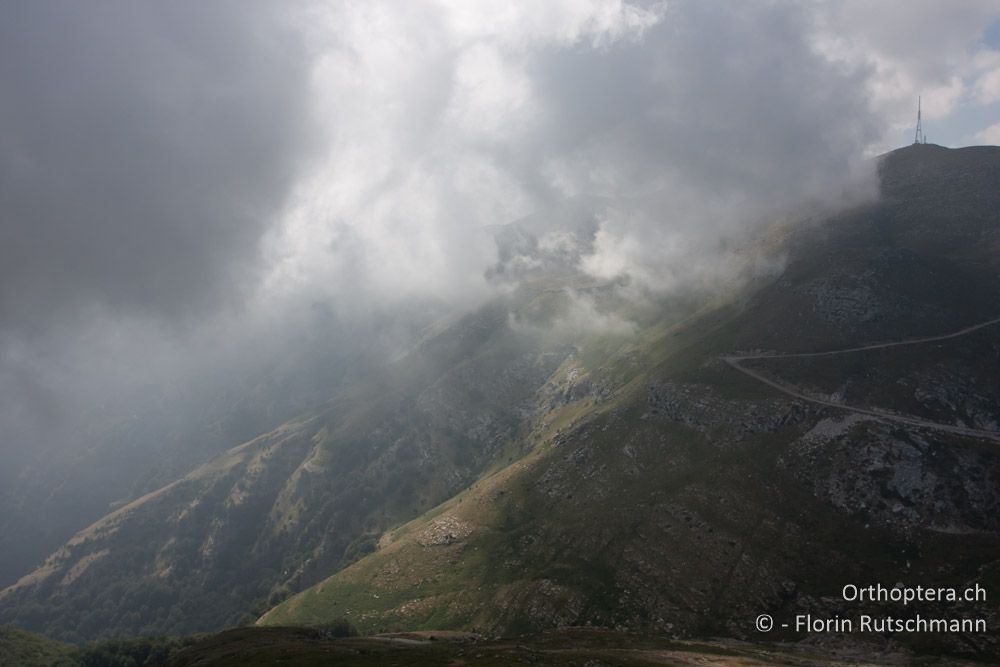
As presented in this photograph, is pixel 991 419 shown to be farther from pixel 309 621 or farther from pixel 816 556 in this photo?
pixel 309 621

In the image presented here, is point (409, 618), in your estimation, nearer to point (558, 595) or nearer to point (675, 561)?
point (558, 595)

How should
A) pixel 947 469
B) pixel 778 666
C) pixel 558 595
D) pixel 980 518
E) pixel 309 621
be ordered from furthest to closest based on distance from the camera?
1. pixel 309 621
2. pixel 558 595
3. pixel 947 469
4. pixel 980 518
5. pixel 778 666

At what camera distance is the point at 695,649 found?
11944 cm

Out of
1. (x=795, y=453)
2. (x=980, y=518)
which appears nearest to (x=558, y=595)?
(x=795, y=453)

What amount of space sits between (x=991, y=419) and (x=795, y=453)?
5419 centimetres

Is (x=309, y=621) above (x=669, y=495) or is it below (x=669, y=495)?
below

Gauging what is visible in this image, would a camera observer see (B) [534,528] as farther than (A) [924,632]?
Yes

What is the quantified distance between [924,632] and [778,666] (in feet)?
122

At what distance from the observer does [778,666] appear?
10250 centimetres

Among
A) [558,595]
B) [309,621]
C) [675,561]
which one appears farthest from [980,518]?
[309,621]

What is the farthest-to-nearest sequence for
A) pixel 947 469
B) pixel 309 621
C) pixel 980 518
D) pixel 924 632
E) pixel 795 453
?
pixel 309 621 < pixel 795 453 < pixel 947 469 < pixel 980 518 < pixel 924 632

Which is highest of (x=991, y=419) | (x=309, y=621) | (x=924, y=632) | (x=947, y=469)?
(x=991, y=419)

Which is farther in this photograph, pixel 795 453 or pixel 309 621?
pixel 309 621

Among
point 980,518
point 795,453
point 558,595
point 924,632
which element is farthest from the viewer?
point 795,453
